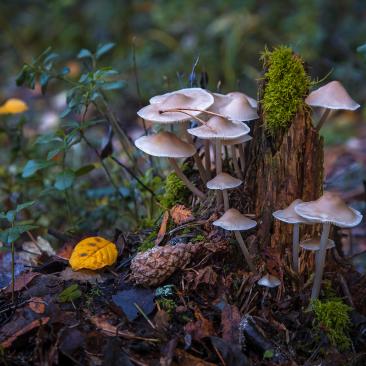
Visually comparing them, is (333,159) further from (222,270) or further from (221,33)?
(221,33)

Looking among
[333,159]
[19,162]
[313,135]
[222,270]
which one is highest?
[313,135]

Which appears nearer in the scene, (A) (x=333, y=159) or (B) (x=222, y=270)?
(B) (x=222, y=270)

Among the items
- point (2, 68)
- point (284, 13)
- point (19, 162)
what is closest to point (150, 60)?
point (284, 13)

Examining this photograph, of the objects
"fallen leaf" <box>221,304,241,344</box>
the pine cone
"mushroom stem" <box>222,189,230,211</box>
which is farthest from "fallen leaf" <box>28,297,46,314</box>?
"mushroom stem" <box>222,189,230,211</box>

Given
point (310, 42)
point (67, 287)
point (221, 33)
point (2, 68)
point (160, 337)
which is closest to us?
point (160, 337)

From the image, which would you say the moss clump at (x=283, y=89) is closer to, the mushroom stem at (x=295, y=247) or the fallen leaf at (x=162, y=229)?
the mushroom stem at (x=295, y=247)

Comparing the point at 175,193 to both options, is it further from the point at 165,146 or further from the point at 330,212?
the point at 330,212

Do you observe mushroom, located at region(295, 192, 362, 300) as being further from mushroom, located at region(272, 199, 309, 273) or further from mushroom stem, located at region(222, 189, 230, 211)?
mushroom stem, located at region(222, 189, 230, 211)

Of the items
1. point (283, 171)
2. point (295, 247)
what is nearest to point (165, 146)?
point (283, 171)
